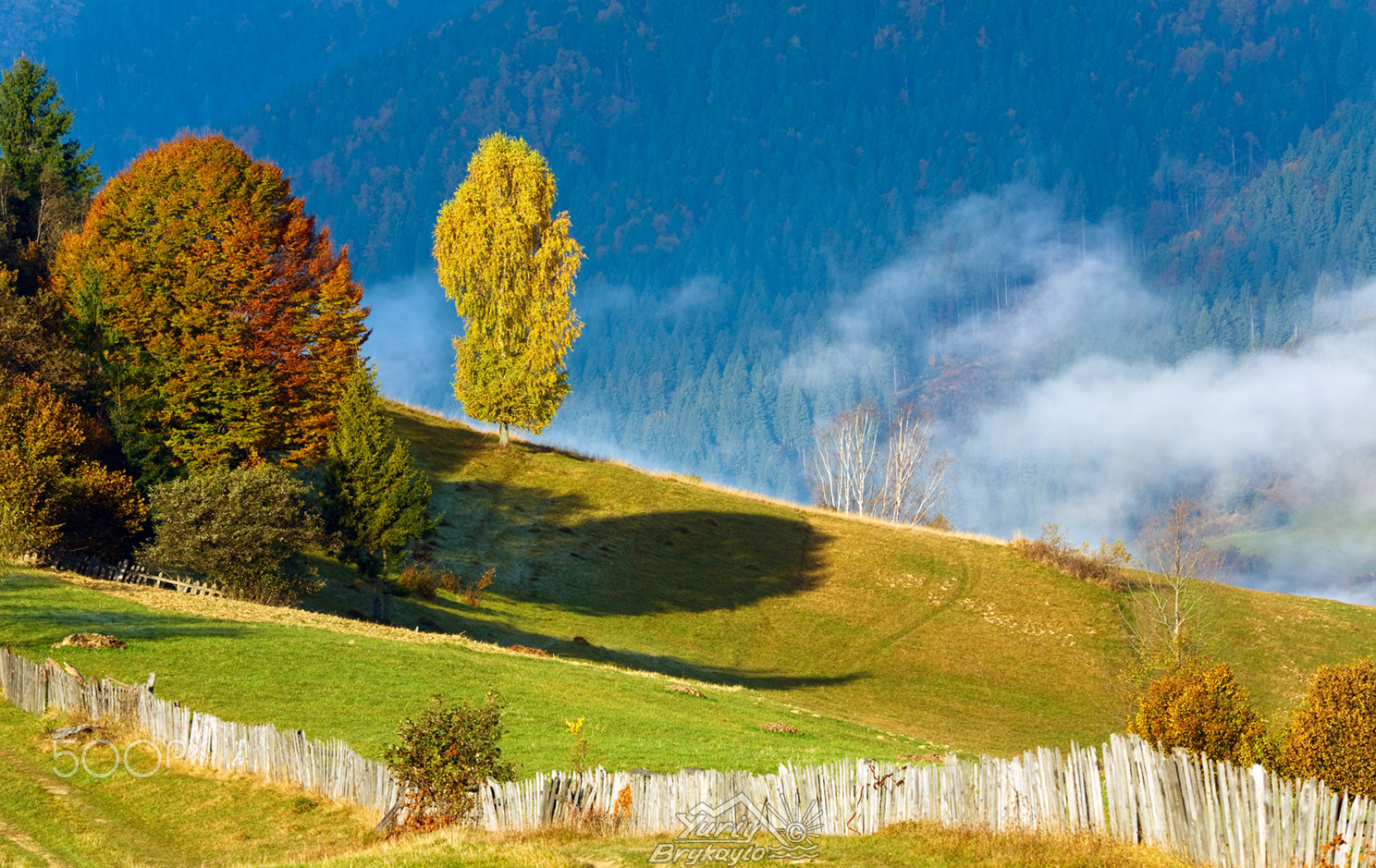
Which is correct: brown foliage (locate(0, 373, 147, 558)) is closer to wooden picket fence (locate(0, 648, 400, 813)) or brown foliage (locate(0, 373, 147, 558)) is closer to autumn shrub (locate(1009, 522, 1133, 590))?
wooden picket fence (locate(0, 648, 400, 813))

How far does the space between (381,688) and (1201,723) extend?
75.7 ft

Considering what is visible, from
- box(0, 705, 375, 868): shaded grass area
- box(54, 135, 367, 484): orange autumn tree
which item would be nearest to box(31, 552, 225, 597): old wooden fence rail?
box(54, 135, 367, 484): orange autumn tree

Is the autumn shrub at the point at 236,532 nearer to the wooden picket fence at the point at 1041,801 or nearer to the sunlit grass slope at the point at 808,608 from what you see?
the sunlit grass slope at the point at 808,608

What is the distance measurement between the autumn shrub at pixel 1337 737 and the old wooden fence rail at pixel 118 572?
43.3 metres

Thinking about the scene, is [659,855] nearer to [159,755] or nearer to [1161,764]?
[1161,764]

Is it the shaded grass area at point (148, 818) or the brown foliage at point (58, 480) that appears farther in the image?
the brown foliage at point (58, 480)

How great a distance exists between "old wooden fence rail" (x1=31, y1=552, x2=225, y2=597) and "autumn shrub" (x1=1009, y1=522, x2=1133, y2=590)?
201 feet

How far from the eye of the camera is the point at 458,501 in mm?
78125

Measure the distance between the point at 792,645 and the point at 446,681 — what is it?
117 ft

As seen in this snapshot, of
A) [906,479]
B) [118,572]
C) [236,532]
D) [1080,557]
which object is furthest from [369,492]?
[906,479]

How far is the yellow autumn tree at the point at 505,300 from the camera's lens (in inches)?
3472

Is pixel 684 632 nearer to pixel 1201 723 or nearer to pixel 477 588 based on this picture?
pixel 477 588

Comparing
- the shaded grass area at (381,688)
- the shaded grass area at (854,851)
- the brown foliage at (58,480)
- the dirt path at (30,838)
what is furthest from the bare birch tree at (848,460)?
the shaded grass area at (854,851)

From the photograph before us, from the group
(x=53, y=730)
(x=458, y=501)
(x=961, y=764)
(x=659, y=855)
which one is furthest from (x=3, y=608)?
(x=458, y=501)
